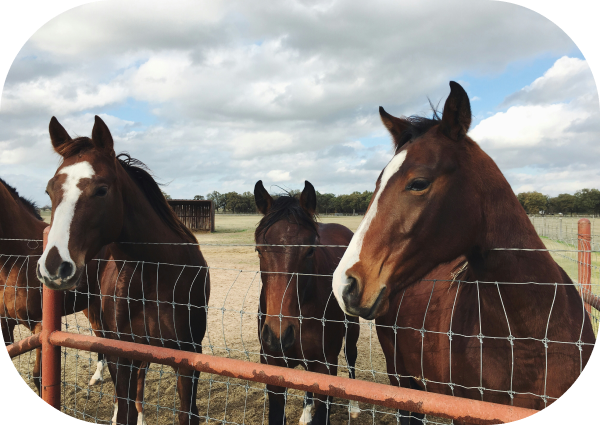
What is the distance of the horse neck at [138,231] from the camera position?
9.41 ft

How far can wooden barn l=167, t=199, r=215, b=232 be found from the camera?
28.3 m

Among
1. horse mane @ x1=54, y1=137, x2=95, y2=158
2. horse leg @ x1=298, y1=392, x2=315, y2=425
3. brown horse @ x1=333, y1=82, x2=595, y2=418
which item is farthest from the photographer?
horse leg @ x1=298, y1=392, x2=315, y2=425

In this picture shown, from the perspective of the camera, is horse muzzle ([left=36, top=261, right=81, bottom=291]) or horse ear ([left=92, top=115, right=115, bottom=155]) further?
horse ear ([left=92, top=115, right=115, bottom=155])

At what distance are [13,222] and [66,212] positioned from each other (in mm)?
2342

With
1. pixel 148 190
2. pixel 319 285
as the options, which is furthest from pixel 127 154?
pixel 319 285

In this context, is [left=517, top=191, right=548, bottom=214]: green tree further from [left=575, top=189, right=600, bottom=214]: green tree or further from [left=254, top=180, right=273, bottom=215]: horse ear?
[left=254, top=180, right=273, bottom=215]: horse ear

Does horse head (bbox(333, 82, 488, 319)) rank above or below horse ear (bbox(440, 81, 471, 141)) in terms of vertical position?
below

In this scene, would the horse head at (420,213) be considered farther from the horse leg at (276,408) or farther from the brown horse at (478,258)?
the horse leg at (276,408)

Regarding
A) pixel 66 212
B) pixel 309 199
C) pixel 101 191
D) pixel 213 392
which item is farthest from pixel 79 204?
pixel 213 392

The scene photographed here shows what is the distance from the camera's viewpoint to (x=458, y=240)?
1.77 m

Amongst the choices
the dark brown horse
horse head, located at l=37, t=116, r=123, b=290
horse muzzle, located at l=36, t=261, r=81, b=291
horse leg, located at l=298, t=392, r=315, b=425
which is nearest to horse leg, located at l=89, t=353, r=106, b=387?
the dark brown horse

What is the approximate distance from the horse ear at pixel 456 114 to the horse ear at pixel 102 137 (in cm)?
239

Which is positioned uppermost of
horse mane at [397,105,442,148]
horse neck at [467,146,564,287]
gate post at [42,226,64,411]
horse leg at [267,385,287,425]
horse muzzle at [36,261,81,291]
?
horse mane at [397,105,442,148]

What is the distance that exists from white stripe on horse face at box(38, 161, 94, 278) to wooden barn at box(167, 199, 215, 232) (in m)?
26.6
